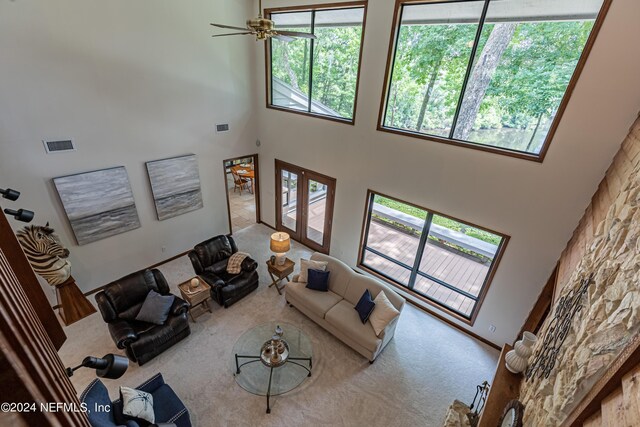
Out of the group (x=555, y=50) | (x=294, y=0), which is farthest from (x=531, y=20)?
(x=294, y=0)

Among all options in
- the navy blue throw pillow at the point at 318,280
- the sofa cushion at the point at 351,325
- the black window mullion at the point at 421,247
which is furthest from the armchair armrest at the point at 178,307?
the black window mullion at the point at 421,247

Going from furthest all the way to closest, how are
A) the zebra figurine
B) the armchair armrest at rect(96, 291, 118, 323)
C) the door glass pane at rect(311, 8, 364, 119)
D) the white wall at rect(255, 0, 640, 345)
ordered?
the door glass pane at rect(311, 8, 364, 119) < the armchair armrest at rect(96, 291, 118, 323) < the zebra figurine < the white wall at rect(255, 0, 640, 345)

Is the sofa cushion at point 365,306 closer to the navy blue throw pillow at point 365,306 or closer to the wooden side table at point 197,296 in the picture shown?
the navy blue throw pillow at point 365,306

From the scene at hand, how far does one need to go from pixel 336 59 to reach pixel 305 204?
3.22m

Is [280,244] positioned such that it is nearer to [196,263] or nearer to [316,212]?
[196,263]

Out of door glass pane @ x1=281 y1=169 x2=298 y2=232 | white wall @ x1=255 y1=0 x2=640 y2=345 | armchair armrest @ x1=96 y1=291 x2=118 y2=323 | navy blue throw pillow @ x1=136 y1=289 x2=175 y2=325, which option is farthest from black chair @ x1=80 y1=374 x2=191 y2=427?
door glass pane @ x1=281 y1=169 x2=298 y2=232

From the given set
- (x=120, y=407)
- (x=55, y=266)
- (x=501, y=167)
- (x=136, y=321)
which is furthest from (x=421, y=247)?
(x=55, y=266)

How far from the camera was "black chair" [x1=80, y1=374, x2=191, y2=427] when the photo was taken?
271 centimetres

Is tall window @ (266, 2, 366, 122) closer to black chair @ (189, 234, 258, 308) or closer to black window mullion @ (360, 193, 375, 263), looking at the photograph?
black window mullion @ (360, 193, 375, 263)

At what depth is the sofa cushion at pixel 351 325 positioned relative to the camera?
4.41 meters

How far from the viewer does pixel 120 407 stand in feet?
9.76

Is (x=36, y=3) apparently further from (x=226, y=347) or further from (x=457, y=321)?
(x=457, y=321)

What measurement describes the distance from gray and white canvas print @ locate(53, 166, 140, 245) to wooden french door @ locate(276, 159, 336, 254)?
10.8ft

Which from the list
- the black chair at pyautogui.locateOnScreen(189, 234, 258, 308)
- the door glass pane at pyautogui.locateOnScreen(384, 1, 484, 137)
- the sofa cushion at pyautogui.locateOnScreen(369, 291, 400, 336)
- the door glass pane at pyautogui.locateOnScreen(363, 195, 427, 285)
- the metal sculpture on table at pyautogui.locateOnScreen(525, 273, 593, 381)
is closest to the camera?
the metal sculpture on table at pyautogui.locateOnScreen(525, 273, 593, 381)
